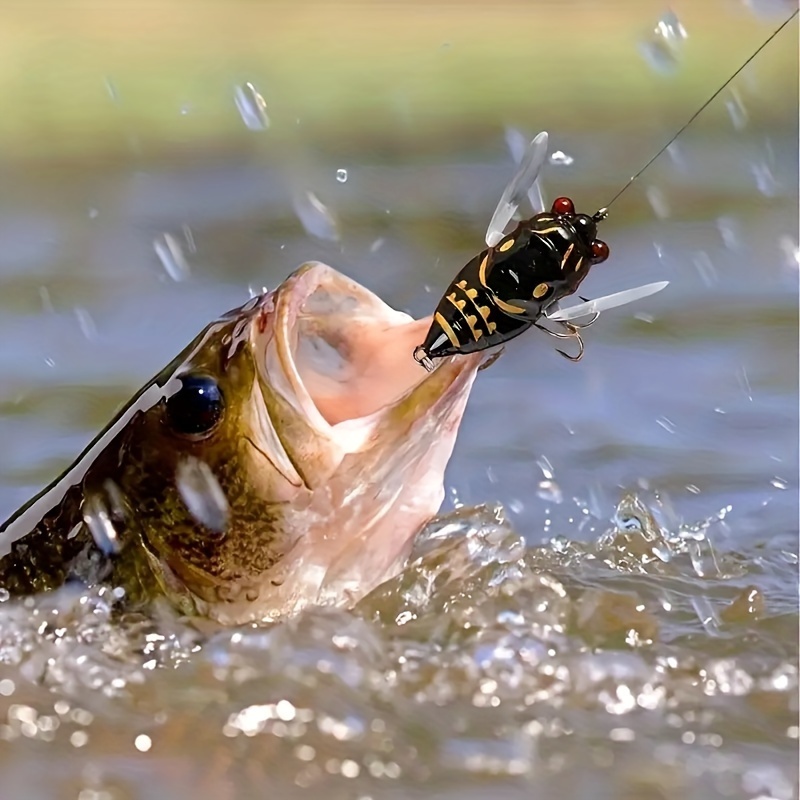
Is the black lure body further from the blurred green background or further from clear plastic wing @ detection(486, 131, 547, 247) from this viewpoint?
the blurred green background

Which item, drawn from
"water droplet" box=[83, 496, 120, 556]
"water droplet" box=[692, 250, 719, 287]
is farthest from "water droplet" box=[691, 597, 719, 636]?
"water droplet" box=[692, 250, 719, 287]

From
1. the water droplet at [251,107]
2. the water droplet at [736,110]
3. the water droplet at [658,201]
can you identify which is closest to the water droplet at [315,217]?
the water droplet at [251,107]

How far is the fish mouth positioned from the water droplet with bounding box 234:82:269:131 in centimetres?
68

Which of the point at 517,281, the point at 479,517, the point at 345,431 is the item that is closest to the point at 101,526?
the point at 345,431

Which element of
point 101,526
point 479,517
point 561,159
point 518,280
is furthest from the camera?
point 561,159

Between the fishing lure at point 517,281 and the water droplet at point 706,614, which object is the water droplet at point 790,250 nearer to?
the water droplet at point 706,614

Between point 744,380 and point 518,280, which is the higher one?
point 518,280

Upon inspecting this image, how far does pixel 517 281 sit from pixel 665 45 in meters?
0.86

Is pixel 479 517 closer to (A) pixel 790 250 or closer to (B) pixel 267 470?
(B) pixel 267 470

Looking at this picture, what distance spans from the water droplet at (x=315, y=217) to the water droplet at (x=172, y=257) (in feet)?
0.57

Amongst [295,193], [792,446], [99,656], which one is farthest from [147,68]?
[792,446]

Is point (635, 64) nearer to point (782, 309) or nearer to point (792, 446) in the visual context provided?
point (782, 309)

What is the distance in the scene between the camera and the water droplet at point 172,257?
138cm

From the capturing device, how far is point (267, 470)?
0.71m
